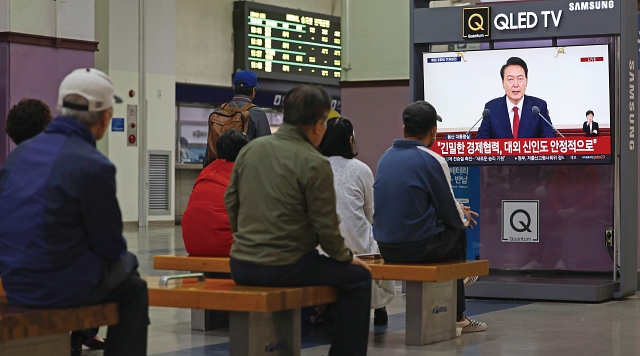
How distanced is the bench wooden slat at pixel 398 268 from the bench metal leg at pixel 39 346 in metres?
2.01

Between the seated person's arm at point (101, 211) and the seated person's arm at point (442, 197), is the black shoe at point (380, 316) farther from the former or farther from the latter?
the seated person's arm at point (101, 211)

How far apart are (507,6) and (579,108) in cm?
101

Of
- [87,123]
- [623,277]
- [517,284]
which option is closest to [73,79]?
[87,123]

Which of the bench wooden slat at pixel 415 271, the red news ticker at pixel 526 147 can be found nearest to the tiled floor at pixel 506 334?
the bench wooden slat at pixel 415 271

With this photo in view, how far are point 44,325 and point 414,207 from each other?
245 centimetres

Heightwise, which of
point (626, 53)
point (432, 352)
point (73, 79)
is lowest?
point (432, 352)

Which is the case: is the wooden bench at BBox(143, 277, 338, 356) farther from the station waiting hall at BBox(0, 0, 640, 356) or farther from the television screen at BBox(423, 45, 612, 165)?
the television screen at BBox(423, 45, 612, 165)

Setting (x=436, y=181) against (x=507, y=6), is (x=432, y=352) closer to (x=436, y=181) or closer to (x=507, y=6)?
(x=436, y=181)

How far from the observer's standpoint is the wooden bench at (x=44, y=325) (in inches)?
135

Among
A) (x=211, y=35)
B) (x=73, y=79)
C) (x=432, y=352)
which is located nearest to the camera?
(x=73, y=79)

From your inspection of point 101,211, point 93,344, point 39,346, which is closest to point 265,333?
point 39,346

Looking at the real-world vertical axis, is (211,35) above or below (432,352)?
above

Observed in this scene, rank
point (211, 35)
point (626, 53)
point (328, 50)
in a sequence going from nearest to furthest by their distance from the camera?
point (626, 53)
point (211, 35)
point (328, 50)

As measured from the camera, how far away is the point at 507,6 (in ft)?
25.9
